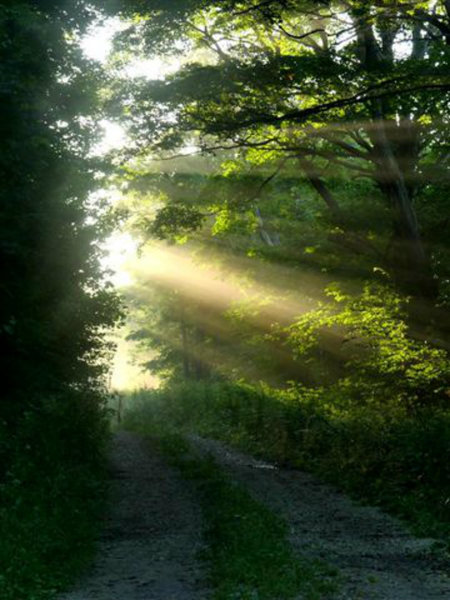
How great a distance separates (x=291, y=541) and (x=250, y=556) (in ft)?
6.81

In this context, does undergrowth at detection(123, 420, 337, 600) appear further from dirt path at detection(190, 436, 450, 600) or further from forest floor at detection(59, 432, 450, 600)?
dirt path at detection(190, 436, 450, 600)

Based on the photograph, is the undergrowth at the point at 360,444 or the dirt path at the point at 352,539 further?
the undergrowth at the point at 360,444

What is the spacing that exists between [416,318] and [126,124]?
899cm

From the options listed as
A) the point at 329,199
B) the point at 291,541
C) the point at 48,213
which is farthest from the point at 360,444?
the point at 48,213

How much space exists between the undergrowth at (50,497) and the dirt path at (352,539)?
3467 mm

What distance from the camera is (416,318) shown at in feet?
68.1

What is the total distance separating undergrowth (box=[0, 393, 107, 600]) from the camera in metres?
9.72

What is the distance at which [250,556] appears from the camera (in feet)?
34.2

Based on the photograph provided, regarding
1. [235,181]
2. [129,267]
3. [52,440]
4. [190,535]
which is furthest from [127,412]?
[190,535]

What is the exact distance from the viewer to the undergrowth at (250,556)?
29.5 ft

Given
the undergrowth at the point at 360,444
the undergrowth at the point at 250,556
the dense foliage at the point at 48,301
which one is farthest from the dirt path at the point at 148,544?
the undergrowth at the point at 360,444

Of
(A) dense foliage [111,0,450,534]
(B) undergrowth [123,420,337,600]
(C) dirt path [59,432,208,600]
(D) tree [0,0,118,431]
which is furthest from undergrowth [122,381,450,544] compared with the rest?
(D) tree [0,0,118,431]

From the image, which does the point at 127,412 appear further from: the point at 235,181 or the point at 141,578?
the point at 141,578

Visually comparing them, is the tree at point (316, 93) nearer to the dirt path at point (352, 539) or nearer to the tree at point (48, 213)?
the tree at point (48, 213)
